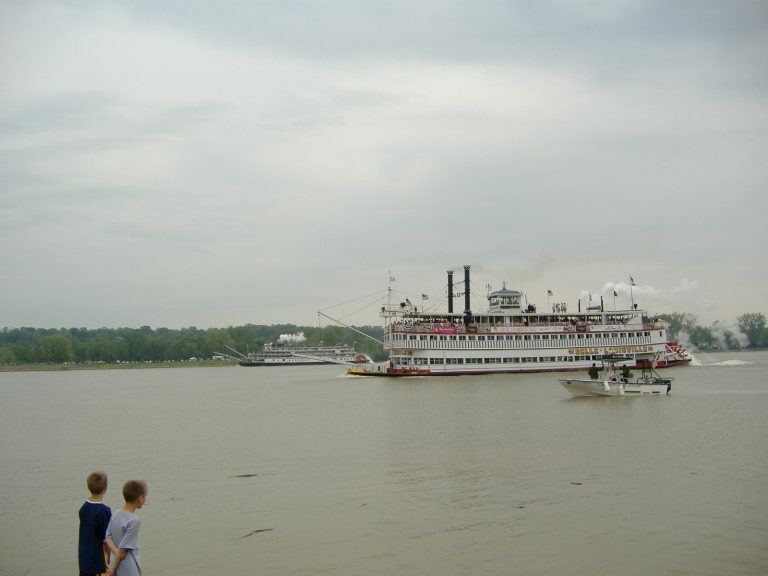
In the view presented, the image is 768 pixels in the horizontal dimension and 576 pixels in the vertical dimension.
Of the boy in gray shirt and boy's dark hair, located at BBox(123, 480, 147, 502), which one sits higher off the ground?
boy's dark hair, located at BBox(123, 480, 147, 502)

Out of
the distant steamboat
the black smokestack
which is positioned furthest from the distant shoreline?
the black smokestack

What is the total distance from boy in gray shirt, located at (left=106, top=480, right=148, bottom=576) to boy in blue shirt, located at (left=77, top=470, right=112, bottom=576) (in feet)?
0.47

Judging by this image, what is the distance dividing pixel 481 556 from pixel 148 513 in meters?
8.65

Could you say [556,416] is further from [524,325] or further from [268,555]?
[524,325]

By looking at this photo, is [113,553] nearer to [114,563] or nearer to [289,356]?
[114,563]

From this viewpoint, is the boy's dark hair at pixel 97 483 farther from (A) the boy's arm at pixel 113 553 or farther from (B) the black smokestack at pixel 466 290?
(B) the black smokestack at pixel 466 290

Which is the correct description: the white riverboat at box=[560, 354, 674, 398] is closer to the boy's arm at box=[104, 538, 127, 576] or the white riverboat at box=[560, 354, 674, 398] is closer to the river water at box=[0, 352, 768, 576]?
the river water at box=[0, 352, 768, 576]

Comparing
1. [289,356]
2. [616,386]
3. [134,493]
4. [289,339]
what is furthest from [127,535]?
[289,339]

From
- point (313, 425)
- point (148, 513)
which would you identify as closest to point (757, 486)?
point (148, 513)

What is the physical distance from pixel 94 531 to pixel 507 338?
237 ft

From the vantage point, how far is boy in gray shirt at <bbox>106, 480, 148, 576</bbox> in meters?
7.45

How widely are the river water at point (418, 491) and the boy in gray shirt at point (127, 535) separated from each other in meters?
4.96

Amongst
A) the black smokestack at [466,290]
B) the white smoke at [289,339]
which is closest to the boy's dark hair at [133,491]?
the black smokestack at [466,290]

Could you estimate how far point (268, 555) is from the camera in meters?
13.1
